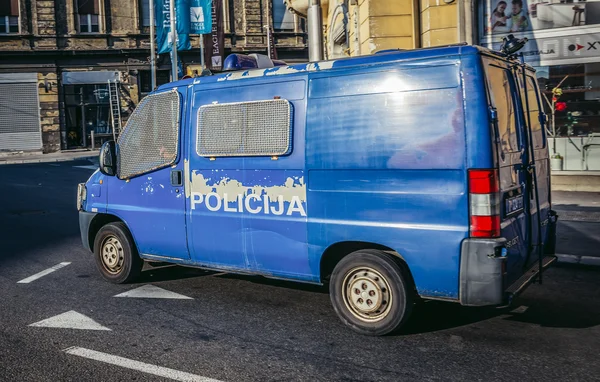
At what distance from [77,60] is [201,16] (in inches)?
531

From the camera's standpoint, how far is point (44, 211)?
1270 centimetres

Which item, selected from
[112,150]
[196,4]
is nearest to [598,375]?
[112,150]

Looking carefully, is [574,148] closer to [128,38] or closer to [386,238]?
[386,238]

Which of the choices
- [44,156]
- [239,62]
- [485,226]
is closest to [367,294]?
[485,226]

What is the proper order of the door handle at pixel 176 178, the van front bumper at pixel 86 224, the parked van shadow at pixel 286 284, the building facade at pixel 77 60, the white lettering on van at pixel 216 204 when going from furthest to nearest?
the building facade at pixel 77 60
the van front bumper at pixel 86 224
the parked van shadow at pixel 286 284
the door handle at pixel 176 178
the white lettering on van at pixel 216 204

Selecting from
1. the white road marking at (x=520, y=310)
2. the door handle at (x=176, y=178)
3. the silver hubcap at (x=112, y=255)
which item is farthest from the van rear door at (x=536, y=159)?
the silver hubcap at (x=112, y=255)

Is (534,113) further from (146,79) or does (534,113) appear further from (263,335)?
(146,79)

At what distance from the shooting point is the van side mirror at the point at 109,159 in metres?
6.72

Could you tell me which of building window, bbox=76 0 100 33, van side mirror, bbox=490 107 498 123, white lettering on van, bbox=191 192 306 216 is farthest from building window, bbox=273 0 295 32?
van side mirror, bbox=490 107 498 123

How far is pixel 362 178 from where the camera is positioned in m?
4.97

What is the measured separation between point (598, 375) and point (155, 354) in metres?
3.18

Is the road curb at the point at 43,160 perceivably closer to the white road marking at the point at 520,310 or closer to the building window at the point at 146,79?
the building window at the point at 146,79

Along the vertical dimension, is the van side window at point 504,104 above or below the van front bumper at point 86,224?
above

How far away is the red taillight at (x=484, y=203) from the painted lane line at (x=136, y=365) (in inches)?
86.5
